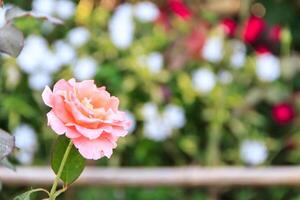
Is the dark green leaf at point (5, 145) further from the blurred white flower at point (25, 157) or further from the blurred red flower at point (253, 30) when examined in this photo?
the blurred red flower at point (253, 30)

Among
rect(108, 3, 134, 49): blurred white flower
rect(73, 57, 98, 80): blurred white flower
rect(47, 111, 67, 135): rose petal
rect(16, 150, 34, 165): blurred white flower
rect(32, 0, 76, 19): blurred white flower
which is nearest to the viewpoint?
rect(47, 111, 67, 135): rose petal

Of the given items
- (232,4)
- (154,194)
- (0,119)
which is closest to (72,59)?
(0,119)

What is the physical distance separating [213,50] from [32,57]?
0.81m

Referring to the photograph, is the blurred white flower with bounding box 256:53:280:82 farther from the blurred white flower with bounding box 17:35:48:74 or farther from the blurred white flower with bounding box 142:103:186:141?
the blurred white flower with bounding box 17:35:48:74

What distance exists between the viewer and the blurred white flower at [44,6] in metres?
3.59

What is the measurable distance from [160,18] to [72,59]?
0.59 meters

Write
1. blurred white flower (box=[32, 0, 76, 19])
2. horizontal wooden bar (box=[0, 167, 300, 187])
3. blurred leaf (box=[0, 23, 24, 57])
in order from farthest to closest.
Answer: blurred white flower (box=[32, 0, 76, 19]), horizontal wooden bar (box=[0, 167, 300, 187]), blurred leaf (box=[0, 23, 24, 57])

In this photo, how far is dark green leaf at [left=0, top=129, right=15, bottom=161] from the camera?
1.04m

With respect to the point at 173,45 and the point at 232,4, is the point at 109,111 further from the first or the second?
the point at 232,4

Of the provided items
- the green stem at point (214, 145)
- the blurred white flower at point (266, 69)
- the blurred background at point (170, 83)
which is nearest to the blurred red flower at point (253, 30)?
the blurred background at point (170, 83)

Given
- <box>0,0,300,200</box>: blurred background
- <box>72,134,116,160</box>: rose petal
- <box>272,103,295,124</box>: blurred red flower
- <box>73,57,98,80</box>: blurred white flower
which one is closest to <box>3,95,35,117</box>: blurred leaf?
<box>0,0,300,200</box>: blurred background

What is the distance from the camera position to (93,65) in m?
3.59

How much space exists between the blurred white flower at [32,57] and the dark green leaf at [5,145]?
2.46 meters

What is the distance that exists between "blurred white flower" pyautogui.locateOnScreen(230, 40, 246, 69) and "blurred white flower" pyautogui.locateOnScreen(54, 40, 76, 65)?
0.73 m
